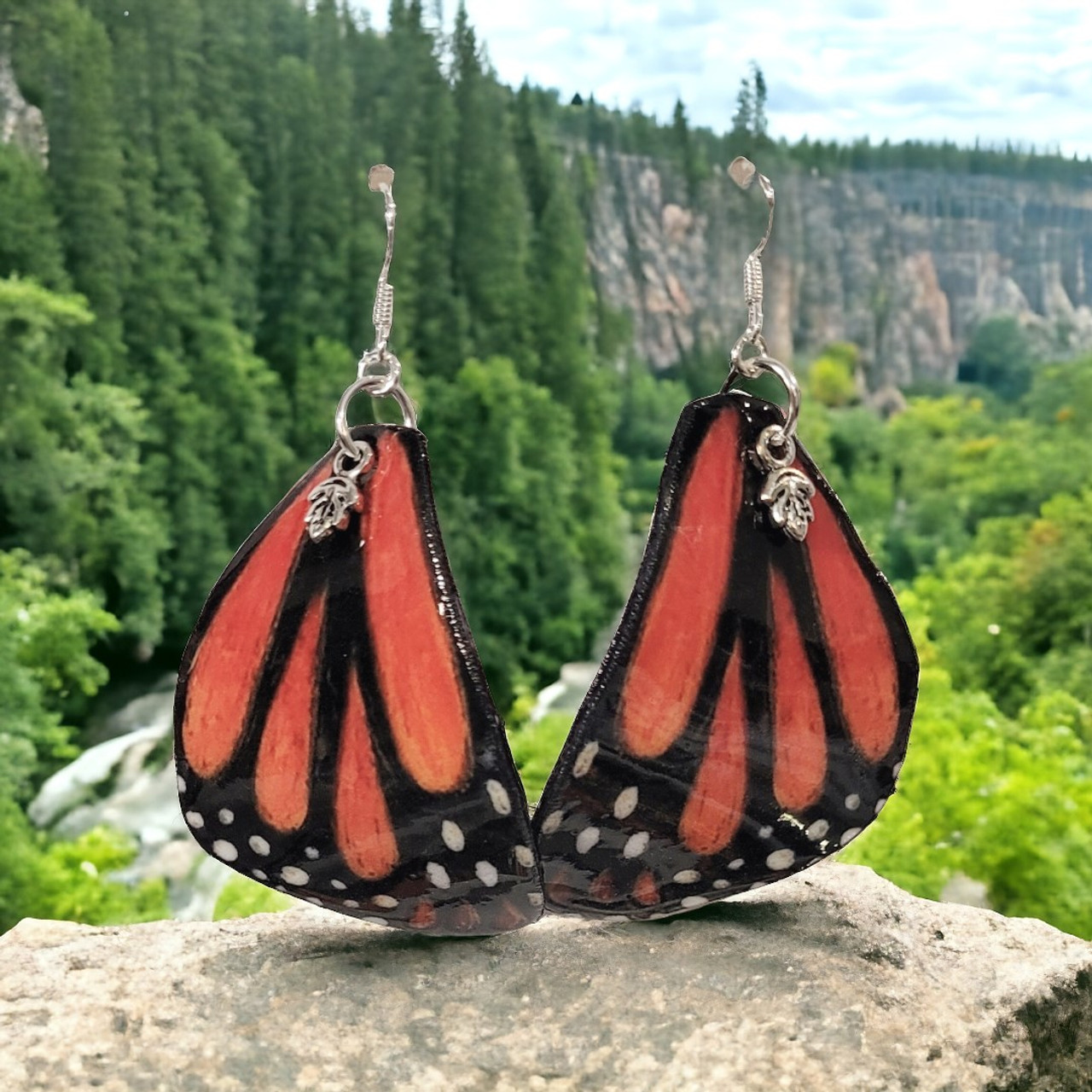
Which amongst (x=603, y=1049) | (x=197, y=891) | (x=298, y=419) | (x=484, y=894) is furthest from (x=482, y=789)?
(x=298, y=419)

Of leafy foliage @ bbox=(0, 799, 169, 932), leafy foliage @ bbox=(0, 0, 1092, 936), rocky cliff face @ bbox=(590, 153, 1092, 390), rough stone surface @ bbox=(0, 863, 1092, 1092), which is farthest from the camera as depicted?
rocky cliff face @ bbox=(590, 153, 1092, 390)

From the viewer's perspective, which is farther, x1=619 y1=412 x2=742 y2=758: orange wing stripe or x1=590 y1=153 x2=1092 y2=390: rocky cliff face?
x1=590 y1=153 x2=1092 y2=390: rocky cliff face

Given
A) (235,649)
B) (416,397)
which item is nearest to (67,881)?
(416,397)

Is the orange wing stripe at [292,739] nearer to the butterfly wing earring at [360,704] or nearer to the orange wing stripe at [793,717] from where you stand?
the butterfly wing earring at [360,704]

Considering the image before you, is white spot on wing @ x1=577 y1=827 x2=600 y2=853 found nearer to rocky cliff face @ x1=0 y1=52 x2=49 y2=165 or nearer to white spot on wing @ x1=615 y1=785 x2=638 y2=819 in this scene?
white spot on wing @ x1=615 y1=785 x2=638 y2=819

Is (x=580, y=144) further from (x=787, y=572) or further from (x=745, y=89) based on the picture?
(x=787, y=572)

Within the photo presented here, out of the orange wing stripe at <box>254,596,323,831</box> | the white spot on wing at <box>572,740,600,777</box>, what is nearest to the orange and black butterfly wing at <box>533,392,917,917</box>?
the white spot on wing at <box>572,740,600,777</box>
